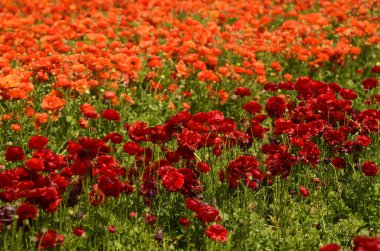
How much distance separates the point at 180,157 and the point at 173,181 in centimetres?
87

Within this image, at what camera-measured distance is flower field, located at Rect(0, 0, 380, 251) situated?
322cm

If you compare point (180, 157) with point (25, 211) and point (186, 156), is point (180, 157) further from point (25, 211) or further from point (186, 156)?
point (25, 211)

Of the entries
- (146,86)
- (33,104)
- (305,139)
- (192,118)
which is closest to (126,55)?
(146,86)

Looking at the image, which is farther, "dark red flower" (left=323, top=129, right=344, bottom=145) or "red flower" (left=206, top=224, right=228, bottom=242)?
"dark red flower" (left=323, top=129, right=344, bottom=145)

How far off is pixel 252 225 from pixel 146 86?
2.93 m

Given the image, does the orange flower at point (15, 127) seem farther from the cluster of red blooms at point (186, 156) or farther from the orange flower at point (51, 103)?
the cluster of red blooms at point (186, 156)

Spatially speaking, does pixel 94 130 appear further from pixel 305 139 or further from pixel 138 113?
pixel 305 139


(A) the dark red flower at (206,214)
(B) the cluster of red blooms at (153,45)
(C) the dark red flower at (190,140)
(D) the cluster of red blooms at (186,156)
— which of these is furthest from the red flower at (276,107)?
(A) the dark red flower at (206,214)

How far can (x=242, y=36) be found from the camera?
7.62m

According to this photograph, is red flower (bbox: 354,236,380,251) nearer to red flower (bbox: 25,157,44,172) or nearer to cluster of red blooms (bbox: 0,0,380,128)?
red flower (bbox: 25,157,44,172)

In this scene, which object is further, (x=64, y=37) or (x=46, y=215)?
(x=64, y=37)

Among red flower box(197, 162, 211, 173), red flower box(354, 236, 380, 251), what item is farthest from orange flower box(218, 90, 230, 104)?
red flower box(354, 236, 380, 251)

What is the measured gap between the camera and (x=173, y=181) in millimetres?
3326

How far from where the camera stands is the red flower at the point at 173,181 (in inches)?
130
